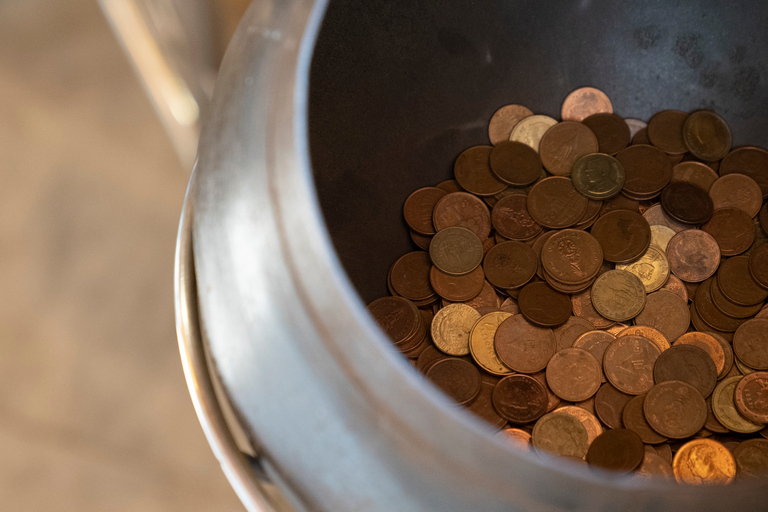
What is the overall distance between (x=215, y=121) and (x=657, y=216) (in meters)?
0.76

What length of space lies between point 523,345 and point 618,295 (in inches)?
6.8

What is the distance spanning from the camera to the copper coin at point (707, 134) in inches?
39.4

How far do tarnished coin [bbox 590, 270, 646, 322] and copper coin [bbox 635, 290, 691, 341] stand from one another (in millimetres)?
21

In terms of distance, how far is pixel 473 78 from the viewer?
98 cm

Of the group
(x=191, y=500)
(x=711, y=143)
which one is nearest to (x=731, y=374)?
(x=711, y=143)

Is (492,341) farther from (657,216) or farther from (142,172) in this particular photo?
(142,172)

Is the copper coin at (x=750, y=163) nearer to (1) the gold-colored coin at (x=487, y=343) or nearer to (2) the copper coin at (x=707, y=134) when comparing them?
(2) the copper coin at (x=707, y=134)

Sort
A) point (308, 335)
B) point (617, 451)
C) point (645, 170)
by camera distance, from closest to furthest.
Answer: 1. point (308, 335)
2. point (617, 451)
3. point (645, 170)

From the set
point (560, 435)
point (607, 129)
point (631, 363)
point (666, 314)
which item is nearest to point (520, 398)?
point (560, 435)

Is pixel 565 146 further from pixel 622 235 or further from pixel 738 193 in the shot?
pixel 738 193

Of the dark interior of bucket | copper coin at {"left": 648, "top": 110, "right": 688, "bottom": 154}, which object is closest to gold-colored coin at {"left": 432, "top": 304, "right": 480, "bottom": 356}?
the dark interior of bucket

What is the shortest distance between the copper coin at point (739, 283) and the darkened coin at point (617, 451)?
0.95 feet

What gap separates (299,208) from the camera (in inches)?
15.9

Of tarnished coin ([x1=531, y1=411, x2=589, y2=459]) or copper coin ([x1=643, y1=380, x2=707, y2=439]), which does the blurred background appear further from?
copper coin ([x1=643, y1=380, x2=707, y2=439])
